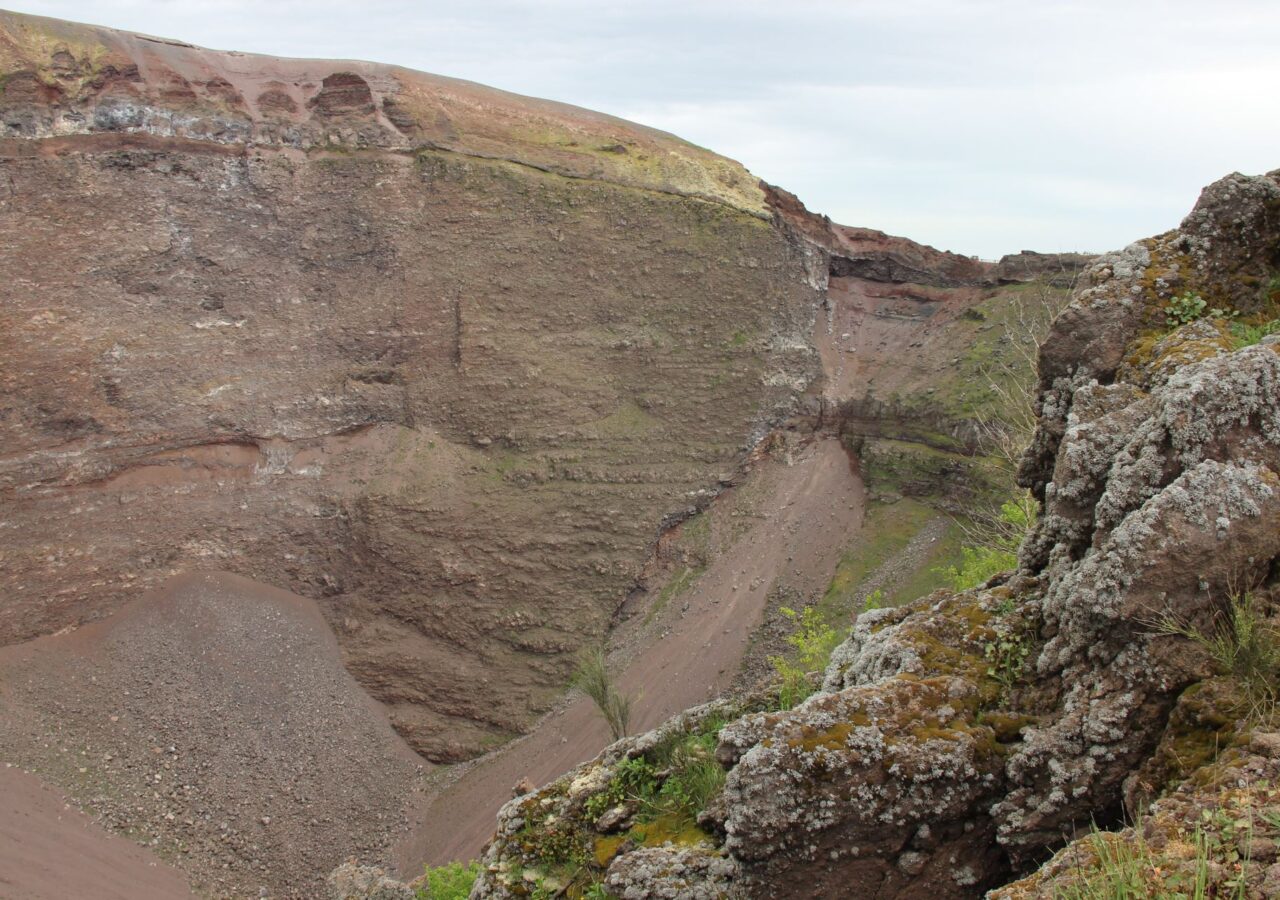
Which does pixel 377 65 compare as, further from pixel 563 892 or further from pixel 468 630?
pixel 563 892

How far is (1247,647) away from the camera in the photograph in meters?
5.63

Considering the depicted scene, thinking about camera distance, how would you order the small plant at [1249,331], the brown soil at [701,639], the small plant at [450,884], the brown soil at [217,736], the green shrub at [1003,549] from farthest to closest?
the brown soil at [701,639], the brown soil at [217,736], the green shrub at [1003,549], the small plant at [450,884], the small plant at [1249,331]

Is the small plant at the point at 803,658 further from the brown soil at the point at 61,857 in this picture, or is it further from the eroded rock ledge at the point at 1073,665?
the brown soil at the point at 61,857

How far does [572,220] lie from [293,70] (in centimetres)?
1122

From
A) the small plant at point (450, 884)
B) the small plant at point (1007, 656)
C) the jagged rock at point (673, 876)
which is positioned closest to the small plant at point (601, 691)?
the small plant at point (450, 884)

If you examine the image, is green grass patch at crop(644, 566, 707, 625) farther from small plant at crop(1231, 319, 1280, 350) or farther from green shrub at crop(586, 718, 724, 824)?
small plant at crop(1231, 319, 1280, 350)

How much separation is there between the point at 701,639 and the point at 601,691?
26.3ft

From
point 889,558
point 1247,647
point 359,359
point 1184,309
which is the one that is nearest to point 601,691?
point 889,558

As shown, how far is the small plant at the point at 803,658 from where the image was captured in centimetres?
1013

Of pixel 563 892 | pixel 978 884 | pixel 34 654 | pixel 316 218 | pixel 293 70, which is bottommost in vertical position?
pixel 34 654

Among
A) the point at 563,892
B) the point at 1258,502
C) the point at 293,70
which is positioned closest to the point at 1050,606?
the point at 1258,502

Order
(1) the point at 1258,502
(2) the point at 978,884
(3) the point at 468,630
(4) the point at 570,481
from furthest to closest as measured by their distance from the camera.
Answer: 1. (4) the point at 570,481
2. (3) the point at 468,630
3. (2) the point at 978,884
4. (1) the point at 1258,502

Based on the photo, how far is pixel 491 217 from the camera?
105ft

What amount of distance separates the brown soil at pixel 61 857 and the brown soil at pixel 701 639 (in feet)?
19.4
